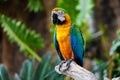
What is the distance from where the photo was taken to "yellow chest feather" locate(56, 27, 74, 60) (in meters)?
2.57

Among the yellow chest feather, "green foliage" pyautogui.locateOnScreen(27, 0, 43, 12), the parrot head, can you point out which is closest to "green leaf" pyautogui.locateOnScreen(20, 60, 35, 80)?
the yellow chest feather

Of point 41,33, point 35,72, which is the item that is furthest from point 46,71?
Answer: point 41,33

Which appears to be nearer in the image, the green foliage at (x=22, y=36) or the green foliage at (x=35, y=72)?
the green foliage at (x=35, y=72)

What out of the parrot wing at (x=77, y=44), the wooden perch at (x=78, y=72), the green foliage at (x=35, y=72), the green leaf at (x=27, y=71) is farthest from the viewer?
the green leaf at (x=27, y=71)

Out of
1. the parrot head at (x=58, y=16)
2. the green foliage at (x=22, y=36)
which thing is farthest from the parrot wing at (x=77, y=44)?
the green foliage at (x=22, y=36)

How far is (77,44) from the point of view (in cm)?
268

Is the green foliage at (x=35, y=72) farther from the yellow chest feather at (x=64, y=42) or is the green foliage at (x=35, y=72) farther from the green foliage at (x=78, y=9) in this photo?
the green foliage at (x=78, y=9)

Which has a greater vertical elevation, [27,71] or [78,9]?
[78,9]

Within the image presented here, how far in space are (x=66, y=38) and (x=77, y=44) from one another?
11cm

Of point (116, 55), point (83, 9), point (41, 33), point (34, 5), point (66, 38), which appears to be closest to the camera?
point (66, 38)

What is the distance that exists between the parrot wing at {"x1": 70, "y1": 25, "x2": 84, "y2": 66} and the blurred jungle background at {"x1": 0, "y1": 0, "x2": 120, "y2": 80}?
0.76 m

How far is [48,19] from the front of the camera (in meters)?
4.84

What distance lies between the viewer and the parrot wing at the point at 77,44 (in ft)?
8.60

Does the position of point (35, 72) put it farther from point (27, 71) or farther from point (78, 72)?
point (78, 72)
